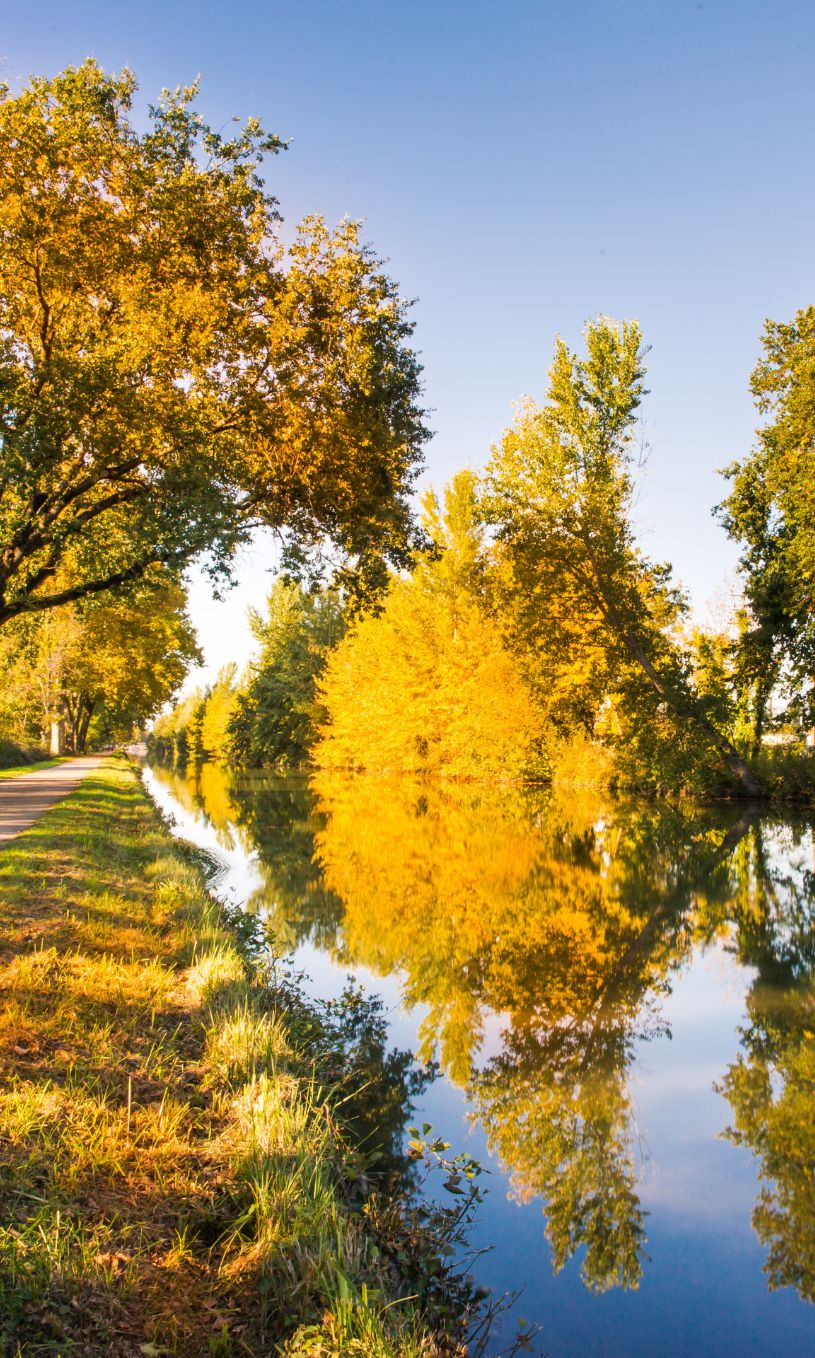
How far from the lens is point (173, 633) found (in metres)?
40.1

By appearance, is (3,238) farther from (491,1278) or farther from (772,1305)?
(772,1305)

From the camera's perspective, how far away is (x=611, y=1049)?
7473mm

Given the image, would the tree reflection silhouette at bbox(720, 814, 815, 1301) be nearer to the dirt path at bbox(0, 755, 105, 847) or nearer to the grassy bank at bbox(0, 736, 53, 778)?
Result: the dirt path at bbox(0, 755, 105, 847)

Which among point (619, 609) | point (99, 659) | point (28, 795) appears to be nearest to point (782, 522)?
point (619, 609)

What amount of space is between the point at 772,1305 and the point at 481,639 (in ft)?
119

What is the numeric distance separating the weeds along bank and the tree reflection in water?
84 cm

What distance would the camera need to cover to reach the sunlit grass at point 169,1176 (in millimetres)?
2984

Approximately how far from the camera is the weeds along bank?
3.01m

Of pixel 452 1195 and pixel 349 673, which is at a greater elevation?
pixel 349 673

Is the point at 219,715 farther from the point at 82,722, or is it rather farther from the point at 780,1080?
the point at 780,1080

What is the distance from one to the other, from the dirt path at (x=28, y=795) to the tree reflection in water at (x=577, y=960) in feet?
15.1

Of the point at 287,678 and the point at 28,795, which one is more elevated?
the point at 287,678

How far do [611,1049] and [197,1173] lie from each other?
4.60 metres

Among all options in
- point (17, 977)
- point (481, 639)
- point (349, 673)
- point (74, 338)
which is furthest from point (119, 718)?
point (17, 977)
